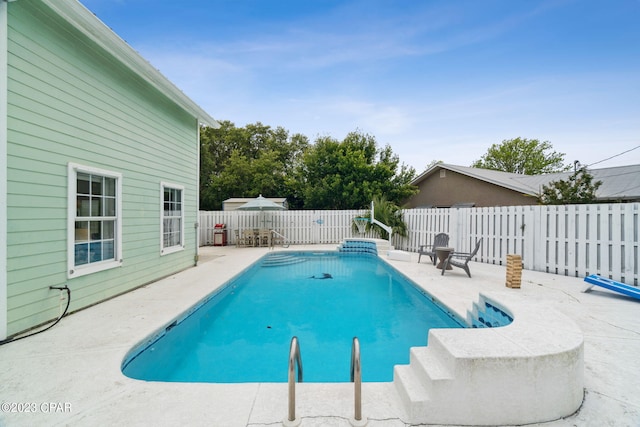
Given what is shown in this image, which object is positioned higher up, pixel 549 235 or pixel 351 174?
pixel 351 174

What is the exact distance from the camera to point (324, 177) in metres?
15.7

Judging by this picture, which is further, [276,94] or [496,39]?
[276,94]

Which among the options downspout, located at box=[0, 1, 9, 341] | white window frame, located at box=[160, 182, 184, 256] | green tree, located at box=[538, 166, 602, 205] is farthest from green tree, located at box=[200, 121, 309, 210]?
downspout, located at box=[0, 1, 9, 341]

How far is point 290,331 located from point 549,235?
19.8 ft

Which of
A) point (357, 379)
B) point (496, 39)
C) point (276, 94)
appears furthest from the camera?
point (276, 94)

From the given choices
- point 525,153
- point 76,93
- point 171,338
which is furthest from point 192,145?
point 525,153

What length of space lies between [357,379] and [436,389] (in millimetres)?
492

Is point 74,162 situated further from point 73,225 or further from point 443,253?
point 443,253

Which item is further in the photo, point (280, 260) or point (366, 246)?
point (366, 246)

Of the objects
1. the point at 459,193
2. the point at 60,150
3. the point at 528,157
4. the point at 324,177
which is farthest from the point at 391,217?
the point at 528,157

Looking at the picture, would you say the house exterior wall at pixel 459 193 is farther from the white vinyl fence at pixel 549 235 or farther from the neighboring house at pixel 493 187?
the white vinyl fence at pixel 549 235

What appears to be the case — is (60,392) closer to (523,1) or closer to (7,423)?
(7,423)

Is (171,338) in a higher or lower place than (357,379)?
lower

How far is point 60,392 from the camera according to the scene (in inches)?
77.8
